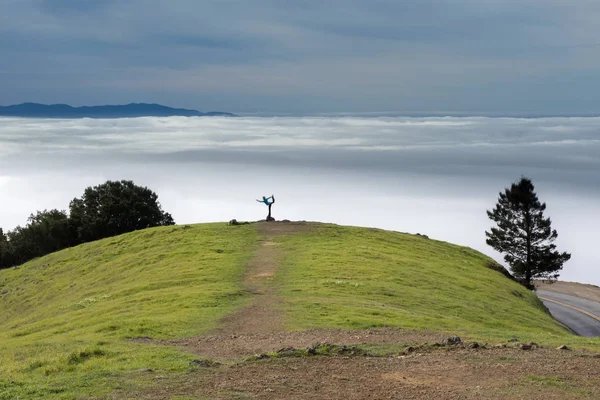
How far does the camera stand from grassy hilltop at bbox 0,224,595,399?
63.3 feet

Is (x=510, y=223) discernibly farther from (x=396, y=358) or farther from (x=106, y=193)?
(x=396, y=358)

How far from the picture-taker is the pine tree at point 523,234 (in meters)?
80.0

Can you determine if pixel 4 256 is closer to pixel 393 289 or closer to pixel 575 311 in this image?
pixel 393 289

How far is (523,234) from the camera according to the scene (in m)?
81.8

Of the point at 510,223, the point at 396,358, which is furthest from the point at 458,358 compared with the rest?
the point at 510,223

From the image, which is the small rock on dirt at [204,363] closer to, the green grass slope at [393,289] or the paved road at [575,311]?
the green grass slope at [393,289]

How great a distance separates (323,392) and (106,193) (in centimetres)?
7492

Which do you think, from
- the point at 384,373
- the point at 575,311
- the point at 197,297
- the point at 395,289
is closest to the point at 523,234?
the point at 575,311

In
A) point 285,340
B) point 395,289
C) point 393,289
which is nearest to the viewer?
point 285,340

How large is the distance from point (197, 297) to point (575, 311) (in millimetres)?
51114

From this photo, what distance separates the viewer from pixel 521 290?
49594 millimetres

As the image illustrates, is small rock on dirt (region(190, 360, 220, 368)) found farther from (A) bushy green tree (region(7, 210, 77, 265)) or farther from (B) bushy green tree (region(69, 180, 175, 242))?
(A) bushy green tree (region(7, 210, 77, 265))

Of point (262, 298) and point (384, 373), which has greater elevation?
point (384, 373)

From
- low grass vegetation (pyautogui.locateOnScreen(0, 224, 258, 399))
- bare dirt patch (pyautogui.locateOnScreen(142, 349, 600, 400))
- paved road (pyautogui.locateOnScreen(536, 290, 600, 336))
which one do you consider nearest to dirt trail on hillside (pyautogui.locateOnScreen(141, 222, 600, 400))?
bare dirt patch (pyautogui.locateOnScreen(142, 349, 600, 400))
